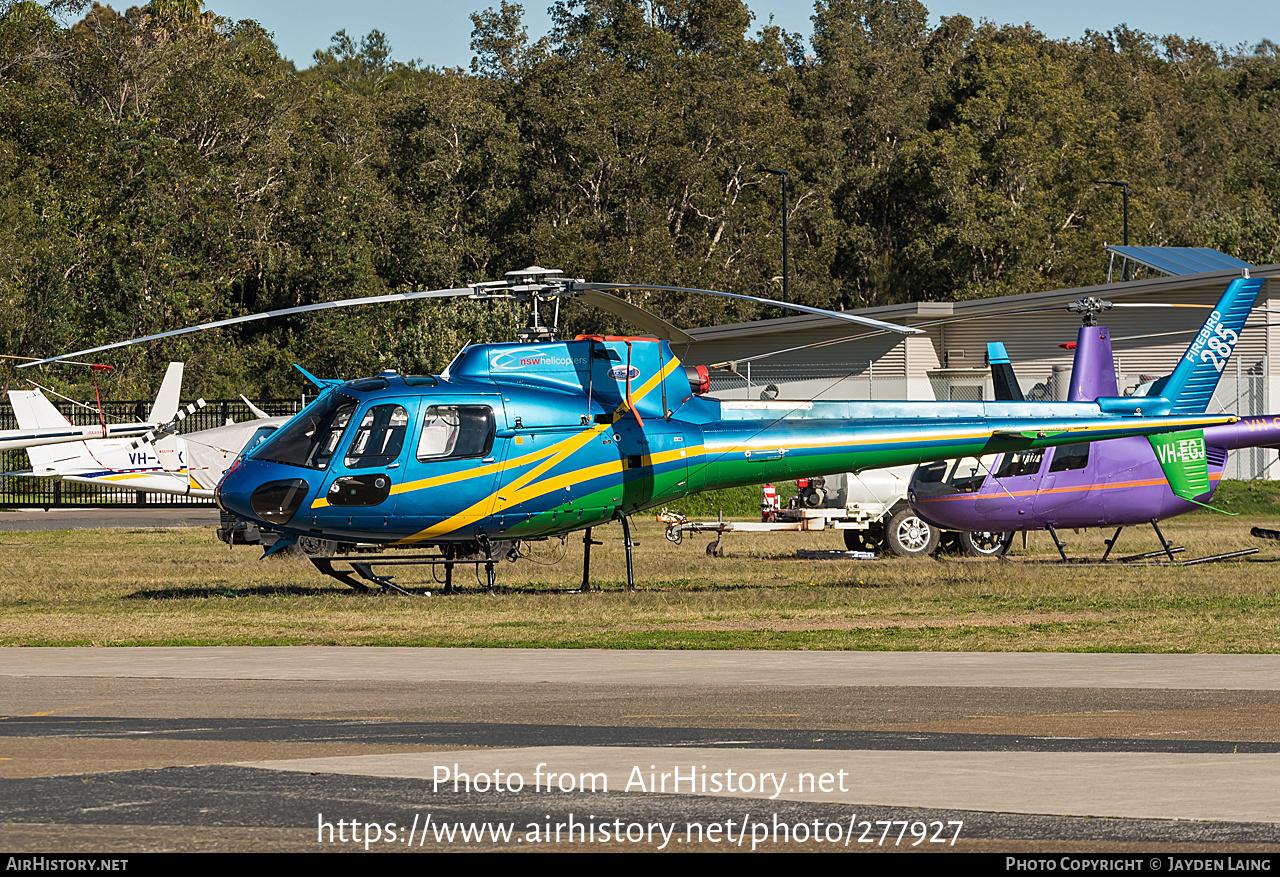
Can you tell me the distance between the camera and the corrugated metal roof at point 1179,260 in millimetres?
40938

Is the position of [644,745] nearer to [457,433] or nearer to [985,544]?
[457,433]

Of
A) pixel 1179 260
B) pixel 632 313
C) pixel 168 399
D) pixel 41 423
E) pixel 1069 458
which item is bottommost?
pixel 1069 458

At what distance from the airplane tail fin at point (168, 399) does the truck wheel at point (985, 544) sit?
15.4 meters

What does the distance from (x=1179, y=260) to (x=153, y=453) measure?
94.7 feet

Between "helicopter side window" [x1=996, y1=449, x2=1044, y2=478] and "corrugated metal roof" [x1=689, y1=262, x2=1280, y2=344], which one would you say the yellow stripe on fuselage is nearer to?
"helicopter side window" [x1=996, y1=449, x2=1044, y2=478]

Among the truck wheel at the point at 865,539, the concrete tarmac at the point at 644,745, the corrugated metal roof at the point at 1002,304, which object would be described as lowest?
the truck wheel at the point at 865,539

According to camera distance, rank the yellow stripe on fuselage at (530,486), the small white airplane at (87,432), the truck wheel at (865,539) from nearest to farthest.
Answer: the yellow stripe on fuselage at (530,486)
the truck wheel at (865,539)
the small white airplane at (87,432)

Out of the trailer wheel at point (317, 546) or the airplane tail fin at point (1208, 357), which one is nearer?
the trailer wheel at point (317, 546)

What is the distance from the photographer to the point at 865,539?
26359 millimetres

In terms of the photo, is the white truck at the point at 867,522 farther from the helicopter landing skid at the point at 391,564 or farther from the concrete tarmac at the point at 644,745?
the concrete tarmac at the point at 644,745

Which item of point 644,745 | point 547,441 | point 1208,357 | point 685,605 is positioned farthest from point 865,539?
point 644,745

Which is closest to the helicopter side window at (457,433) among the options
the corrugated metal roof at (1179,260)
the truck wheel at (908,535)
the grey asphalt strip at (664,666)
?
the grey asphalt strip at (664,666)

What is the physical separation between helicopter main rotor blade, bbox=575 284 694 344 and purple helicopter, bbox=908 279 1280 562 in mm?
6149

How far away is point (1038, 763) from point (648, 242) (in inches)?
2175
